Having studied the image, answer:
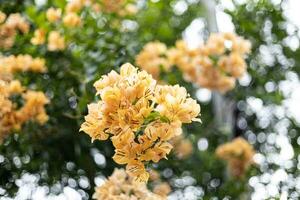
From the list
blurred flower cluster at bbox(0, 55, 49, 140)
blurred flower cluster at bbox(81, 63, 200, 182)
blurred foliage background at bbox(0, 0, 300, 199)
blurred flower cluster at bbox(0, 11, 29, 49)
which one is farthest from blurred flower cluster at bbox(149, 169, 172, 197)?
blurred flower cluster at bbox(81, 63, 200, 182)

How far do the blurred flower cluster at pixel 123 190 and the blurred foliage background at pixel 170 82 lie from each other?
333 millimetres

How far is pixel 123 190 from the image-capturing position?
5.66 feet

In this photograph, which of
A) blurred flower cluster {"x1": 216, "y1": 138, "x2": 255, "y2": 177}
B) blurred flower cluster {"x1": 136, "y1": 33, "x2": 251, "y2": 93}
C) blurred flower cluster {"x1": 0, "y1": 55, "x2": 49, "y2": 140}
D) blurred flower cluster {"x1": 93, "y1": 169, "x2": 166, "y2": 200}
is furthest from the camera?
blurred flower cluster {"x1": 216, "y1": 138, "x2": 255, "y2": 177}

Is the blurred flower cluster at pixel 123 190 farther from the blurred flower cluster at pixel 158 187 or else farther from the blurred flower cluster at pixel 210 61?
the blurred flower cluster at pixel 210 61

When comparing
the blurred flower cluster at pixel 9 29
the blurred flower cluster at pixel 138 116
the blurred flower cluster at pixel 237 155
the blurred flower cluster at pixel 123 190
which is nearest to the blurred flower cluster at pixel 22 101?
the blurred flower cluster at pixel 9 29

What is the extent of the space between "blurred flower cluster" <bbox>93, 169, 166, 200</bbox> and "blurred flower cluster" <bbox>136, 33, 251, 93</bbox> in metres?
0.87

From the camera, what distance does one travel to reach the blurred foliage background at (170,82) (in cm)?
221

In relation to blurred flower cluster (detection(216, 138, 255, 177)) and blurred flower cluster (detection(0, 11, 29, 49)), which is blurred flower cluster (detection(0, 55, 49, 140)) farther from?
blurred flower cluster (detection(216, 138, 255, 177))

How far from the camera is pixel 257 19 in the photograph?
2959 millimetres

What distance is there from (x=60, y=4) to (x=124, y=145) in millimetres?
1516

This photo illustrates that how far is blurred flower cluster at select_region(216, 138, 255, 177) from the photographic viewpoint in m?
2.71

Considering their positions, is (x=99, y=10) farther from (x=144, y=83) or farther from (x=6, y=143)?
(x=144, y=83)

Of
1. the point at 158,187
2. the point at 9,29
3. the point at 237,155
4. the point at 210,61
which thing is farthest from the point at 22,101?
the point at 237,155

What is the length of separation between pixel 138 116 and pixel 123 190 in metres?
0.53
